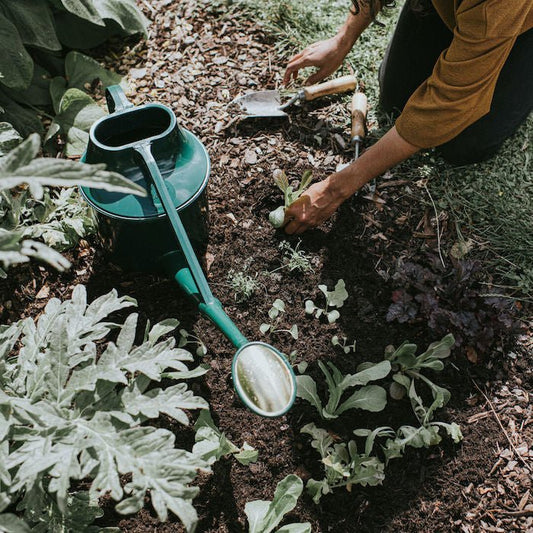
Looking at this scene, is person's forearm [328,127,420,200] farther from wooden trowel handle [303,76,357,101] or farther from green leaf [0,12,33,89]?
green leaf [0,12,33,89]

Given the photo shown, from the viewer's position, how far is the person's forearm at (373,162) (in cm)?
196

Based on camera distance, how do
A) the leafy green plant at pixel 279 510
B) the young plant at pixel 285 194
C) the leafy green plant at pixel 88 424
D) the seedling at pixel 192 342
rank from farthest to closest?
the young plant at pixel 285 194 → the seedling at pixel 192 342 → the leafy green plant at pixel 279 510 → the leafy green plant at pixel 88 424

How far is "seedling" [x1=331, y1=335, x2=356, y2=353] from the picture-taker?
1991mm

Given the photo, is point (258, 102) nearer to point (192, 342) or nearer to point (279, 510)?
point (192, 342)

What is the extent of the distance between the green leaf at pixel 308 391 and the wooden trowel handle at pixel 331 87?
1327 millimetres

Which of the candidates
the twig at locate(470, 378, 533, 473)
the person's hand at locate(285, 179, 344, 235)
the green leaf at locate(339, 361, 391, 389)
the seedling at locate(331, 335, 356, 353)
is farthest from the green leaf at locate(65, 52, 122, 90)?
the twig at locate(470, 378, 533, 473)

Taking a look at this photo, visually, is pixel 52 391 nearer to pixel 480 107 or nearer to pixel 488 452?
pixel 488 452

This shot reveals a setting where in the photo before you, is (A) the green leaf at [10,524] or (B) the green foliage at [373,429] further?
(B) the green foliage at [373,429]

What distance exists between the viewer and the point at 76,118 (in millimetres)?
2359

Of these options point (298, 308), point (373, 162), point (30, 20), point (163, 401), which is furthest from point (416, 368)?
point (30, 20)

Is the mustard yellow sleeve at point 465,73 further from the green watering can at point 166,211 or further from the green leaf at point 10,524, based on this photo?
the green leaf at point 10,524

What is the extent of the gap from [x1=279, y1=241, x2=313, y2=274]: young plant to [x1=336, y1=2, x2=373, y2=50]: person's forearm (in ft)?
3.10

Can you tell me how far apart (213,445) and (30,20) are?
6.04 feet

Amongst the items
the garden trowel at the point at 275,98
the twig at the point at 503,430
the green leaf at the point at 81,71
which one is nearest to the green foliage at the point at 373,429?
the twig at the point at 503,430
